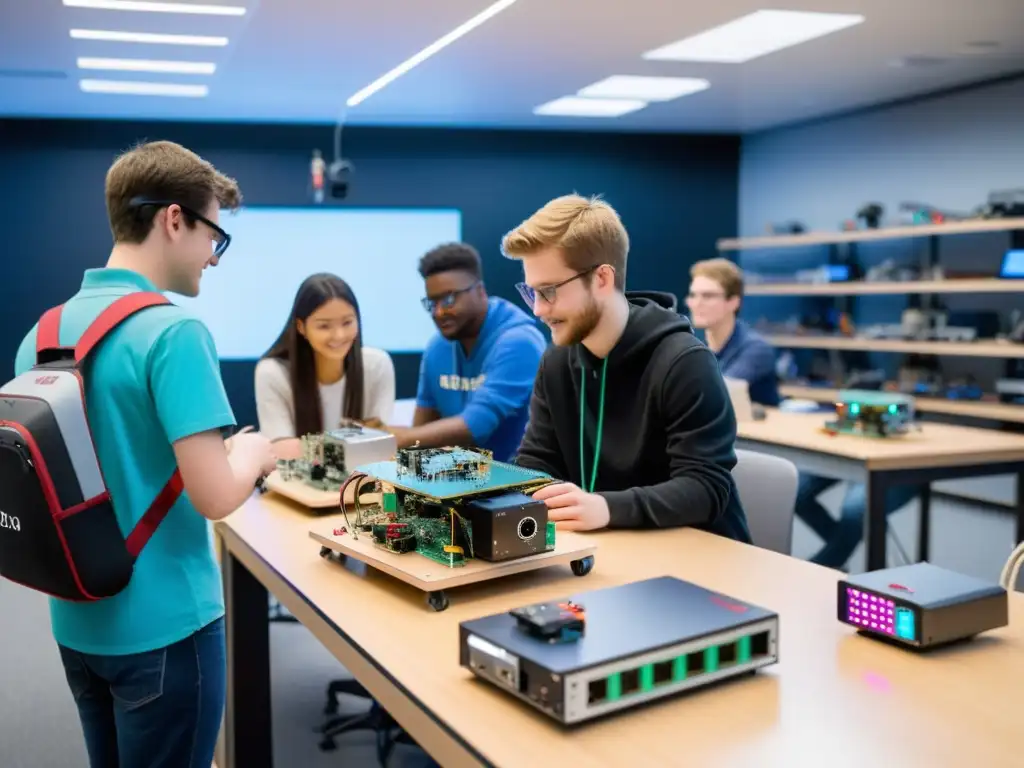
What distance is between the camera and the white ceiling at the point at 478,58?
4.49m

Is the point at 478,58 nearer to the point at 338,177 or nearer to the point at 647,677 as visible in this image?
the point at 338,177

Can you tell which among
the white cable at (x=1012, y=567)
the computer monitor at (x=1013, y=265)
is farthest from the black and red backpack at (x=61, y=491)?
the computer monitor at (x=1013, y=265)

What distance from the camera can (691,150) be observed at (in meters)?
8.85

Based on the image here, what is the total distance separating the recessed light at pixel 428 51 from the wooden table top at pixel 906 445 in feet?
7.32

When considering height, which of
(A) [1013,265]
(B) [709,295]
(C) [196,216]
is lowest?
(B) [709,295]

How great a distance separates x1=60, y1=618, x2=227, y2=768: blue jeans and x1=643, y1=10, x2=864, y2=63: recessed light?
4141 mm

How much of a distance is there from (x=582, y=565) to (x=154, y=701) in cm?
70

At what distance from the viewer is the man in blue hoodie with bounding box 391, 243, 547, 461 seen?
281cm

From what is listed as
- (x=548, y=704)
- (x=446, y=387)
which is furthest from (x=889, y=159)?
(x=548, y=704)

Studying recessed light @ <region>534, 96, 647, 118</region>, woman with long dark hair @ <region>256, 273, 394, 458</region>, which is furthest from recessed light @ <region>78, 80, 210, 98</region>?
woman with long dark hair @ <region>256, 273, 394, 458</region>

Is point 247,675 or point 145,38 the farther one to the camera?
point 145,38

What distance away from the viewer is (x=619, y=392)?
6.93ft

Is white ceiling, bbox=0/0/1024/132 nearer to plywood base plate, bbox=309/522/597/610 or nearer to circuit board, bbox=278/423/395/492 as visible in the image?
circuit board, bbox=278/423/395/492

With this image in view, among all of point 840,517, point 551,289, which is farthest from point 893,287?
point 551,289
